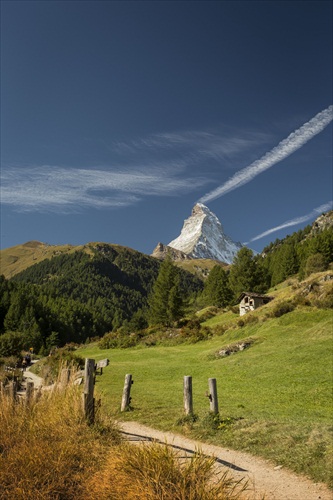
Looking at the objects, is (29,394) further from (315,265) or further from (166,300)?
(315,265)

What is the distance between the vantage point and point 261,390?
60.5 feet

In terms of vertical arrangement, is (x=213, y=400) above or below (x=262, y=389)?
above

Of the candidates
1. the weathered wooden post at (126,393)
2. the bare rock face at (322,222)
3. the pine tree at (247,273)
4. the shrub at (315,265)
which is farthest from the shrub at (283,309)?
the bare rock face at (322,222)

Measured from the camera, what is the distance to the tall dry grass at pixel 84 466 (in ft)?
13.6

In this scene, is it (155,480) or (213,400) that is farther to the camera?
(213,400)

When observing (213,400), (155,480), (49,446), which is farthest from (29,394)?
(213,400)

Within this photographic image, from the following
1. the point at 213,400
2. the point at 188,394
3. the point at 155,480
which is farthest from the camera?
the point at 188,394

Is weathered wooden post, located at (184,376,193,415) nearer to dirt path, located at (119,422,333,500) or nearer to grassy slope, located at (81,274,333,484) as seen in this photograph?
grassy slope, located at (81,274,333,484)

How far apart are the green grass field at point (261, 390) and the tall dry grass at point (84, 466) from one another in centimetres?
183

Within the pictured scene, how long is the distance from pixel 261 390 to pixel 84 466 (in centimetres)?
1521

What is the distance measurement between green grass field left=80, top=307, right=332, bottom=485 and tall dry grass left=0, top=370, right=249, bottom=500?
1.83 m

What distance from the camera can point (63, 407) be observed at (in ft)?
23.8

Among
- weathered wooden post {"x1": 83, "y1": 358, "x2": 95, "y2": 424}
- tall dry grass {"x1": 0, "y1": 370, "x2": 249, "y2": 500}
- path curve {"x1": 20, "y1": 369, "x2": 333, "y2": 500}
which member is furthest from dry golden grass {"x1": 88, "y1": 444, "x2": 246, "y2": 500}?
weathered wooden post {"x1": 83, "y1": 358, "x2": 95, "y2": 424}

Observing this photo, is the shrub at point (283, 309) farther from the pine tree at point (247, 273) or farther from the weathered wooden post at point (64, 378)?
the pine tree at point (247, 273)
